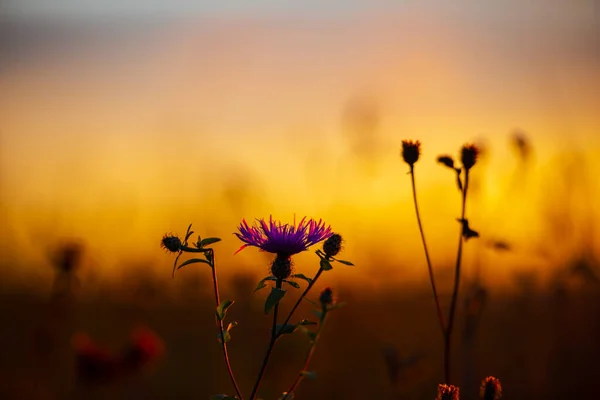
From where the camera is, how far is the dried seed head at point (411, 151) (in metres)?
2.55

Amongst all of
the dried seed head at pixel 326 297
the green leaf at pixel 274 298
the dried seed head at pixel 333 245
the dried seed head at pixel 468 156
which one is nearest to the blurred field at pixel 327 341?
the dried seed head at pixel 468 156

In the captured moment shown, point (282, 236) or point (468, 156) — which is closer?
point (282, 236)

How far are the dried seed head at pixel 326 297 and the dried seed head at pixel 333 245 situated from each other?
13 cm

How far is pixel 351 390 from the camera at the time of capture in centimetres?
505

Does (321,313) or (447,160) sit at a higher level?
(447,160)

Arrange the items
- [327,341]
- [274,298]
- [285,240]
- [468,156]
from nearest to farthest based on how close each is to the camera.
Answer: [274,298], [285,240], [468,156], [327,341]

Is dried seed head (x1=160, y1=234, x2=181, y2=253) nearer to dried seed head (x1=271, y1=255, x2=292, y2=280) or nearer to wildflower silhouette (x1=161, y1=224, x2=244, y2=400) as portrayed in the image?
wildflower silhouette (x1=161, y1=224, x2=244, y2=400)

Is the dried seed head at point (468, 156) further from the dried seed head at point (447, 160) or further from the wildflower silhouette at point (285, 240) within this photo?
the wildflower silhouette at point (285, 240)

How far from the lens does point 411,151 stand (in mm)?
2547

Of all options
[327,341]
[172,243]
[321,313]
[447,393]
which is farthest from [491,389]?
[327,341]

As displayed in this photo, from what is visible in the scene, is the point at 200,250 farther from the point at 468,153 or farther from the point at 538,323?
the point at 538,323

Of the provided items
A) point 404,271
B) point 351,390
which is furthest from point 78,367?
point 404,271

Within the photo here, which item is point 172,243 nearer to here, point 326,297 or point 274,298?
point 274,298

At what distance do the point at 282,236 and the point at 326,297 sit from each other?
25cm
